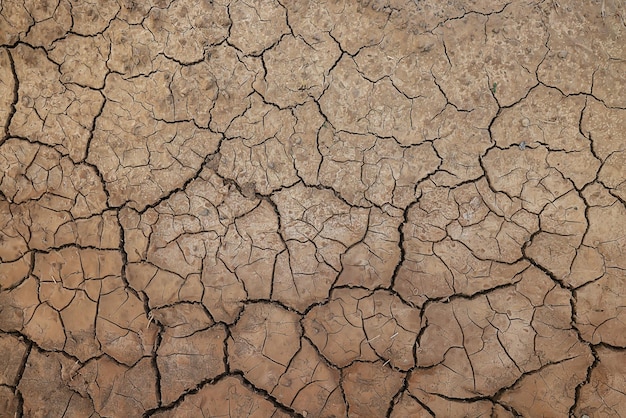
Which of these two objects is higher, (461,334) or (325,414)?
(461,334)

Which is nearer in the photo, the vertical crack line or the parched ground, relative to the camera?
the parched ground

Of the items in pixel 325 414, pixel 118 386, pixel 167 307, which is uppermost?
pixel 167 307

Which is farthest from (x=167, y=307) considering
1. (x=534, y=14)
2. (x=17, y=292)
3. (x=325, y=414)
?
(x=534, y=14)

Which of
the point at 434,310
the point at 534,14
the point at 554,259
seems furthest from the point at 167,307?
the point at 534,14

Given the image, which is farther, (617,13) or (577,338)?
(617,13)

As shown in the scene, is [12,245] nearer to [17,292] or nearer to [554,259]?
[17,292]

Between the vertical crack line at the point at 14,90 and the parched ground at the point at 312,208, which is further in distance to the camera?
the vertical crack line at the point at 14,90
